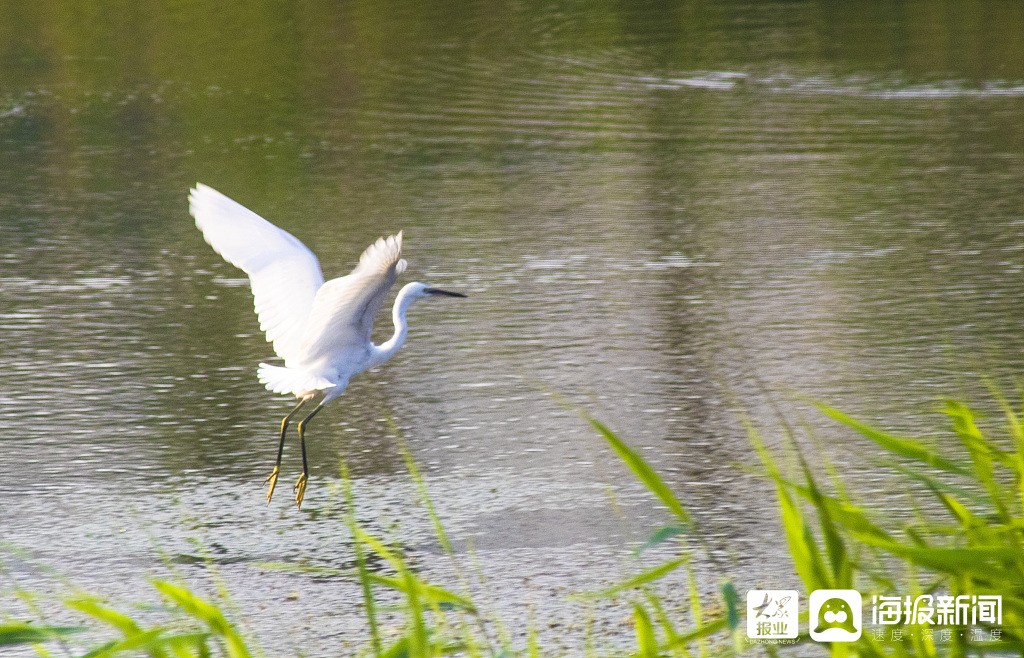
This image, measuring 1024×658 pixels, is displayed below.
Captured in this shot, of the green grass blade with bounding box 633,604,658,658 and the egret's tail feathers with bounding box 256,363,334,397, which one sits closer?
the green grass blade with bounding box 633,604,658,658

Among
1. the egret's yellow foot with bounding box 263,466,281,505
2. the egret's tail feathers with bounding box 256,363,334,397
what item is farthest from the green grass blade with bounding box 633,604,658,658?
the egret's yellow foot with bounding box 263,466,281,505

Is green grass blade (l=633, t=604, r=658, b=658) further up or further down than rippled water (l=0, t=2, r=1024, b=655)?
further up

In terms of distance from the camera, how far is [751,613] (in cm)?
293

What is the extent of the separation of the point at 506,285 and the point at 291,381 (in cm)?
→ 302

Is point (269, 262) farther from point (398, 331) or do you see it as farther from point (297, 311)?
point (398, 331)

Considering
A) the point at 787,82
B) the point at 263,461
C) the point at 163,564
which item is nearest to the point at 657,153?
the point at 787,82

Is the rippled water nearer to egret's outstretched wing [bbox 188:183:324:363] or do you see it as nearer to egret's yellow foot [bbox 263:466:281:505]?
egret's yellow foot [bbox 263:466:281:505]

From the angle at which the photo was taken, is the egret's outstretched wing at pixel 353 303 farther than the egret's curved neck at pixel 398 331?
No

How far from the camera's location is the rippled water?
17.0 feet

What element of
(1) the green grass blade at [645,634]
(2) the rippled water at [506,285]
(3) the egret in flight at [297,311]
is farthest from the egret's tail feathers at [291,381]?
(1) the green grass blade at [645,634]

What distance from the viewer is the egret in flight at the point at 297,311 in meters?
5.09

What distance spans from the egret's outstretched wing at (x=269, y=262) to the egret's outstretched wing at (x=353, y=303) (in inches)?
3.9

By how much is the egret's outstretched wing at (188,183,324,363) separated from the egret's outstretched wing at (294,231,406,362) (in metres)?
0.10

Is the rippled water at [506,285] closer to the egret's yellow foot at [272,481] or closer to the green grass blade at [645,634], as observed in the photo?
Result: the egret's yellow foot at [272,481]
